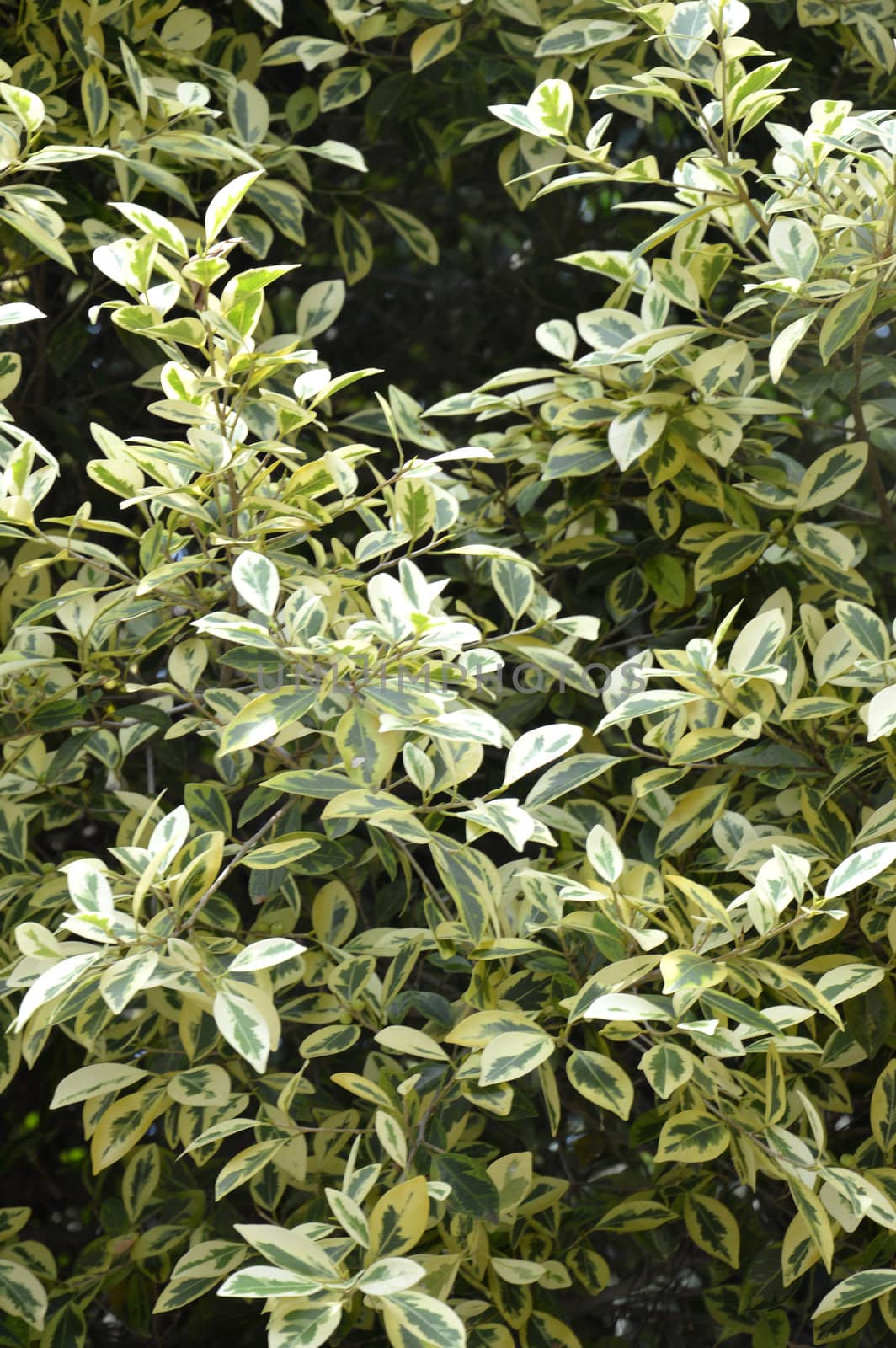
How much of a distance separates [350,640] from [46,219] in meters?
Answer: 0.51

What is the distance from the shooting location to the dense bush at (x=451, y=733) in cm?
95

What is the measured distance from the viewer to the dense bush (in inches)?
37.5

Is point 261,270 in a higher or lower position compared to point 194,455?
higher

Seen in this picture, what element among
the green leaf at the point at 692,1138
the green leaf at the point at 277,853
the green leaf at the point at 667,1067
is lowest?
the green leaf at the point at 692,1138

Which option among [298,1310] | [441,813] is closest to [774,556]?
[441,813]

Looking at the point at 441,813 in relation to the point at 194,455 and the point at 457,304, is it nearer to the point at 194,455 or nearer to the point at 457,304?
the point at 194,455

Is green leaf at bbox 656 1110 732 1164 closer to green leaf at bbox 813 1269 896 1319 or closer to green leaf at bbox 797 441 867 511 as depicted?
green leaf at bbox 813 1269 896 1319

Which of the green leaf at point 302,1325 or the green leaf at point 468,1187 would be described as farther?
the green leaf at point 468,1187

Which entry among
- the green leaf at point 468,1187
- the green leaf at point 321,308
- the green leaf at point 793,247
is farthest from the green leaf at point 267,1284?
the green leaf at point 321,308

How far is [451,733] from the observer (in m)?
0.89

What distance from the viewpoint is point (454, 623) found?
3.07 feet

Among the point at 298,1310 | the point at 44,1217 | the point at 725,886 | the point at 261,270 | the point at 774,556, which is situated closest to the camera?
the point at 298,1310

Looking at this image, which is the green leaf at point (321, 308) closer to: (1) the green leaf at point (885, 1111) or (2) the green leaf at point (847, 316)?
(2) the green leaf at point (847, 316)

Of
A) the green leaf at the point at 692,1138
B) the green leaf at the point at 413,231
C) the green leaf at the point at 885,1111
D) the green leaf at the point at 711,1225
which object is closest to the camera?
the green leaf at the point at 692,1138
